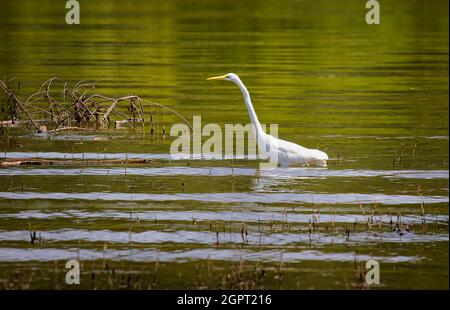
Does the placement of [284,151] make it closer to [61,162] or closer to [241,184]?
[241,184]

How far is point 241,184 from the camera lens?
19734mm

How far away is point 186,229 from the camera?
16328 millimetres

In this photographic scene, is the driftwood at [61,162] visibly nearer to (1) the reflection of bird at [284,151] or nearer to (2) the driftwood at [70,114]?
(1) the reflection of bird at [284,151]

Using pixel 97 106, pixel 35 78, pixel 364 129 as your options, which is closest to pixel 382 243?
pixel 364 129

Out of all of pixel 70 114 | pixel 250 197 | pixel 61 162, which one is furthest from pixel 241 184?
pixel 70 114

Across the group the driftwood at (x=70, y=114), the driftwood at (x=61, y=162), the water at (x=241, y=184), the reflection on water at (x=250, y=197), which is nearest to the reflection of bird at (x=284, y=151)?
the water at (x=241, y=184)

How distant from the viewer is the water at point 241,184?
14523mm

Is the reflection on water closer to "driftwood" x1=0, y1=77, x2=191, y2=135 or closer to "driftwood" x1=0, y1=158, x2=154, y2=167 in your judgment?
"driftwood" x1=0, y1=158, x2=154, y2=167

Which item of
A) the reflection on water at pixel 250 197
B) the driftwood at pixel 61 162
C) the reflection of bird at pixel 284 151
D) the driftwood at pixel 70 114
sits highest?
the driftwood at pixel 70 114

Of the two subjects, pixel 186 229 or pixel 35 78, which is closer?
pixel 186 229

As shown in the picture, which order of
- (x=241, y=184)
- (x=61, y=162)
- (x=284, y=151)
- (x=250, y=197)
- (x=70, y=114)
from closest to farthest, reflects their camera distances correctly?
(x=250, y=197)
(x=241, y=184)
(x=284, y=151)
(x=61, y=162)
(x=70, y=114)

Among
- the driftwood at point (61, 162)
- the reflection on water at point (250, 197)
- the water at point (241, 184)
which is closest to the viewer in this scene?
the water at point (241, 184)
